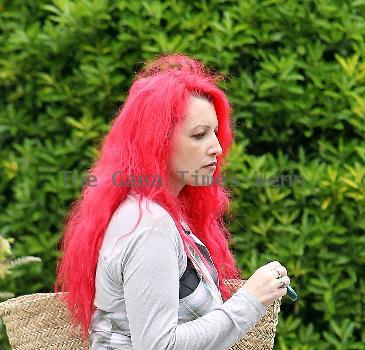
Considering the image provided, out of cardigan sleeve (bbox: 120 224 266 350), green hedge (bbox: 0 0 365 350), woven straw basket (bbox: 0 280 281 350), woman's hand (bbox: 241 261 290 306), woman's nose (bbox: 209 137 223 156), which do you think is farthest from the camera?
green hedge (bbox: 0 0 365 350)

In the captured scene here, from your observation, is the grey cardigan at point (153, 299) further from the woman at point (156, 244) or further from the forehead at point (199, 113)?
the forehead at point (199, 113)

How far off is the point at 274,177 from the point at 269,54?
1.71ft

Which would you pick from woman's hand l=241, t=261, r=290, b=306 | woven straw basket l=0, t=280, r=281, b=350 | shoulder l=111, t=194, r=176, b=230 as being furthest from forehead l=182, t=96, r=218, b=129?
woven straw basket l=0, t=280, r=281, b=350

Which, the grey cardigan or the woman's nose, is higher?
the woman's nose

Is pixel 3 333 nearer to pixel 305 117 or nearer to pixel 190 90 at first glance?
pixel 305 117

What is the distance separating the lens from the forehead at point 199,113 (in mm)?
2533

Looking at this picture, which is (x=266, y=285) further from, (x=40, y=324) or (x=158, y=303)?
(x=40, y=324)

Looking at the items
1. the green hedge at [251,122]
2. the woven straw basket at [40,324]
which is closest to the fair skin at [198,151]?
the woven straw basket at [40,324]

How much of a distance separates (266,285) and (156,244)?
33 cm

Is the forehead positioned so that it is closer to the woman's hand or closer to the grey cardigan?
the grey cardigan

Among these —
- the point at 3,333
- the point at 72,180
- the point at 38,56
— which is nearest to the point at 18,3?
the point at 38,56

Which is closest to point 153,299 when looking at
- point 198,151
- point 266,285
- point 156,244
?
point 156,244

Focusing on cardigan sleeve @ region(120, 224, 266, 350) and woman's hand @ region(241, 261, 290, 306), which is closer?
cardigan sleeve @ region(120, 224, 266, 350)

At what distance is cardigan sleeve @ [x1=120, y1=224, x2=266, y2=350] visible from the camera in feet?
7.60
